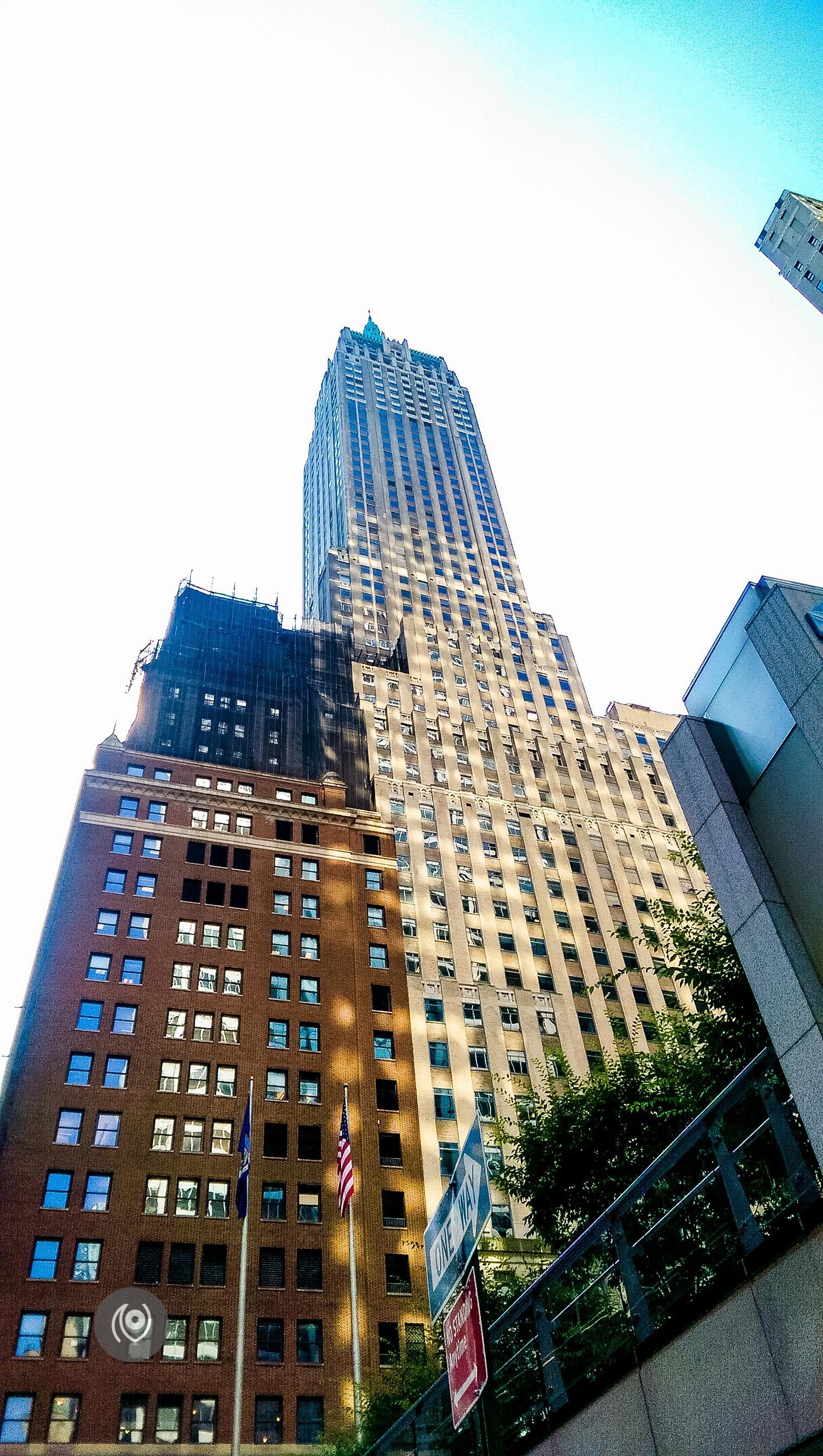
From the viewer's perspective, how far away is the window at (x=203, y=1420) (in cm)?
4191

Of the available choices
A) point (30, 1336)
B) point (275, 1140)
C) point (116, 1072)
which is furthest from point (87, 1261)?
point (275, 1140)

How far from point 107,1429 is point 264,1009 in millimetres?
21489

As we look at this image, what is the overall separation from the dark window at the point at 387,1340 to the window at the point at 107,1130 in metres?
15.4

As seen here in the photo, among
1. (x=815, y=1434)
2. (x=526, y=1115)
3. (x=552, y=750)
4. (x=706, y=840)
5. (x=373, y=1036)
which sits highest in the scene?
(x=552, y=750)

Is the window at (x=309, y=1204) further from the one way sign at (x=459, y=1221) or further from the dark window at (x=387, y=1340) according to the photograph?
the one way sign at (x=459, y=1221)

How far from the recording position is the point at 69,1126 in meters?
49.7

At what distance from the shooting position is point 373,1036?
2373 inches

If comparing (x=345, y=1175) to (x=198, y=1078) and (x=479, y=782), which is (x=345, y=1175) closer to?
(x=198, y=1078)

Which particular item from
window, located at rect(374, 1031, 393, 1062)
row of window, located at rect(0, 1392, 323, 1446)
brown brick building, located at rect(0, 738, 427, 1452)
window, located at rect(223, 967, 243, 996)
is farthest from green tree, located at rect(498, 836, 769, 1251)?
window, located at rect(223, 967, 243, 996)

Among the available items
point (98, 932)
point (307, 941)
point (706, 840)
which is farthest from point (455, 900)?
point (706, 840)

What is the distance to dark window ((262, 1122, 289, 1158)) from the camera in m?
52.5

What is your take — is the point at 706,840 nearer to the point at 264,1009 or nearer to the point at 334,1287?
the point at 334,1287

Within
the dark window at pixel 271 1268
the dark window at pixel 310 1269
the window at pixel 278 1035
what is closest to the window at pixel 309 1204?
the dark window at pixel 310 1269

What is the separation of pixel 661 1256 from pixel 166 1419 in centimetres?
4039
